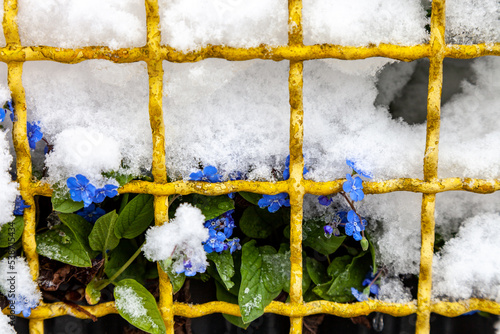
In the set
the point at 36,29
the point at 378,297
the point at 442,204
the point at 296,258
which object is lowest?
the point at 378,297

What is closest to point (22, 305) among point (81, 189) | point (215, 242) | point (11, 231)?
point (11, 231)

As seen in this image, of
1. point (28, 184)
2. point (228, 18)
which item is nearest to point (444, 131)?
point (228, 18)

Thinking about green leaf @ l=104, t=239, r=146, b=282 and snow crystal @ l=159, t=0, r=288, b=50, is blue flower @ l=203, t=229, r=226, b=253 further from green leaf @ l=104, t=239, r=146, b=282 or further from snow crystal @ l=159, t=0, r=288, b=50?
snow crystal @ l=159, t=0, r=288, b=50

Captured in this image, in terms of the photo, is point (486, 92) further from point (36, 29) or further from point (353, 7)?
point (36, 29)

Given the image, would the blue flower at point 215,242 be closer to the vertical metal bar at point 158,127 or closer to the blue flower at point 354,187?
the vertical metal bar at point 158,127

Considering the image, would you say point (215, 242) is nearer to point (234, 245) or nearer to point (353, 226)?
point (234, 245)

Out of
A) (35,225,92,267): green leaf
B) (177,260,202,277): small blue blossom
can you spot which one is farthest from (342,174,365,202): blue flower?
(35,225,92,267): green leaf

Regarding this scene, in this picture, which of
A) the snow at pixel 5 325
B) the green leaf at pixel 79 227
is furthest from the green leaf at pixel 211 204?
the snow at pixel 5 325
